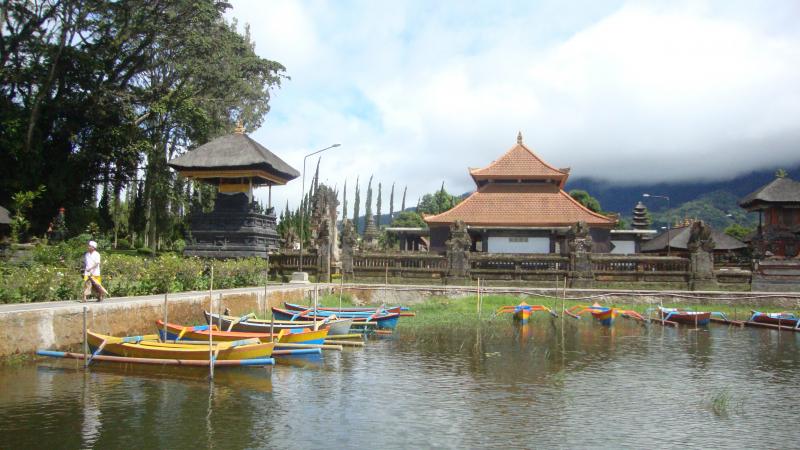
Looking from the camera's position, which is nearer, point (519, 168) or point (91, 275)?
point (91, 275)

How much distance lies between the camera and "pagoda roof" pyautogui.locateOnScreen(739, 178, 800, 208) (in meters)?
37.1

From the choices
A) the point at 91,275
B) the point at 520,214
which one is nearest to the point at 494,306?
the point at 520,214

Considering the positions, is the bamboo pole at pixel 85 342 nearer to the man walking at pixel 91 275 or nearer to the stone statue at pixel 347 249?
the man walking at pixel 91 275

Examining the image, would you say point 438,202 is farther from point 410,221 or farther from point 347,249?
point 347,249

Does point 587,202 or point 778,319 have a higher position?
point 587,202

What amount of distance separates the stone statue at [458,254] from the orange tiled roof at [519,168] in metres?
10.9

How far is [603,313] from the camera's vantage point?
82.0 ft

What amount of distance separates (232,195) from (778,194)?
104ft

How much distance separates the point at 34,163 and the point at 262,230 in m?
16.1

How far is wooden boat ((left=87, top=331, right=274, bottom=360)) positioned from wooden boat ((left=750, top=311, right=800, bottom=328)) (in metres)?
20.6

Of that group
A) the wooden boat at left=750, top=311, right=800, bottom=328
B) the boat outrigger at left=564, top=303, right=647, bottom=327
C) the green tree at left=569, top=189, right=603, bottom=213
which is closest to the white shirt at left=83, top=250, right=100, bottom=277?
the boat outrigger at left=564, top=303, right=647, bottom=327

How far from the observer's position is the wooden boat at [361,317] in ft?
69.3

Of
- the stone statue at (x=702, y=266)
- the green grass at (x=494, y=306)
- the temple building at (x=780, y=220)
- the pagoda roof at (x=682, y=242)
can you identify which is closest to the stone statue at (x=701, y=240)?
the stone statue at (x=702, y=266)

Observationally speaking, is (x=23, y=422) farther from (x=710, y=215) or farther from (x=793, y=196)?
(x=710, y=215)
